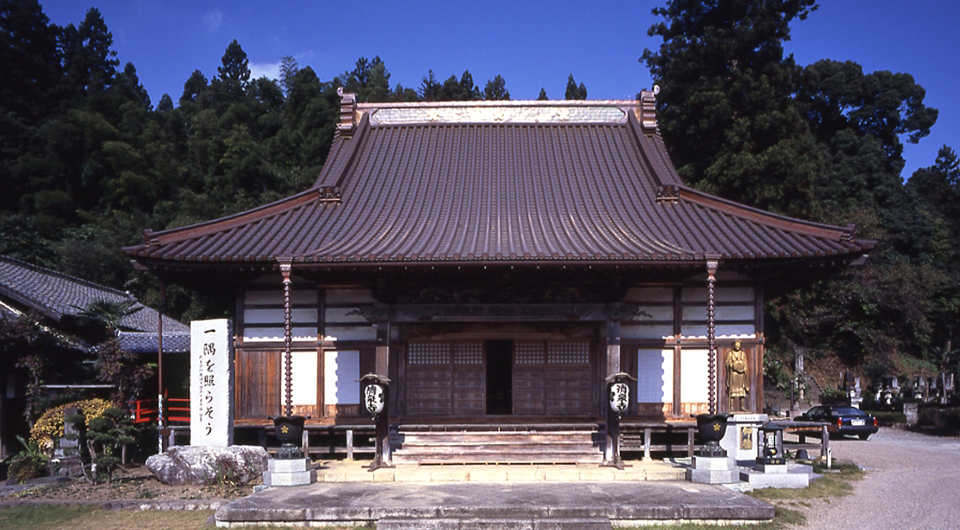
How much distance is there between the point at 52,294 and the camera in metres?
21.2

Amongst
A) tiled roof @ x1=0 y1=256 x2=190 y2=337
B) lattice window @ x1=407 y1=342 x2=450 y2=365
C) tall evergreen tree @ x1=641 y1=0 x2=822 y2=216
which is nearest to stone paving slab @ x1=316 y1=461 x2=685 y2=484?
lattice window @ x1=407 y1=342 x2=450 y2=365

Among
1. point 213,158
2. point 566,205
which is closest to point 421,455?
point 566,205

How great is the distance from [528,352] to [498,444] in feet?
6.78

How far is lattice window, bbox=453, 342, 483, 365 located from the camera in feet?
49.0

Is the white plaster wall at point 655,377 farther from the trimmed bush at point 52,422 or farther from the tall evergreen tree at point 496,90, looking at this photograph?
the tall evergreen tree at point 496,90

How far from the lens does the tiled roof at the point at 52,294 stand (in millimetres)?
16375

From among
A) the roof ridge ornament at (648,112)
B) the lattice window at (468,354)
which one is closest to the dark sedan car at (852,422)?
the roof ridge ornament at (648,112)

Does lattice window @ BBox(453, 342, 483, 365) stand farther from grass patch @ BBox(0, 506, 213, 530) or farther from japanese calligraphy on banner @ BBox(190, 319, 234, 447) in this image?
grass patch @ BBox(0, 506, 213, 530)

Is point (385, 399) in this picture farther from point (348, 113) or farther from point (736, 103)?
Answer: point (736, 103)

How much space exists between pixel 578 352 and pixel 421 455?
3.81m

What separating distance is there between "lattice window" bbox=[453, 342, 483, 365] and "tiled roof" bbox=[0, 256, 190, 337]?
358 inches

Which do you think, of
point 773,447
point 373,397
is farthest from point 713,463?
point 373,397

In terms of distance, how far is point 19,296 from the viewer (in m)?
16.3

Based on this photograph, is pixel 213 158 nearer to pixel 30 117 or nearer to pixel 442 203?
pixel 30 117
